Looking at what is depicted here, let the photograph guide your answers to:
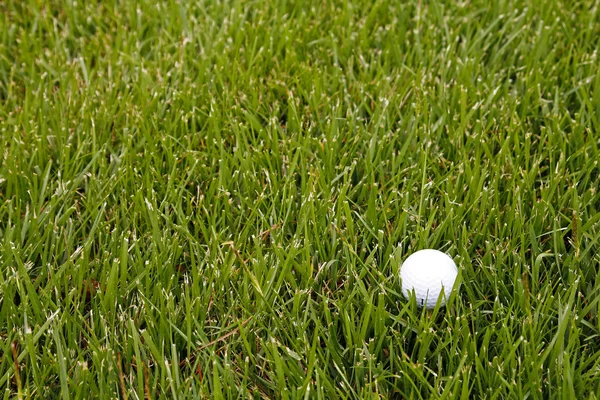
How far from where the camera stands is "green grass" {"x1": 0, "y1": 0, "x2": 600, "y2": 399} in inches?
91.1

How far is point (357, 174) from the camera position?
307 cm

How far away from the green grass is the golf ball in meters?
0.05

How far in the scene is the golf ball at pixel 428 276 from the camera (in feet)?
7.88

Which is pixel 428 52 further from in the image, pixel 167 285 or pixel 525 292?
pixel 167 285

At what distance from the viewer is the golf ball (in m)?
2.40

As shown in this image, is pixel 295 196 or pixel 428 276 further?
pixel 295 196

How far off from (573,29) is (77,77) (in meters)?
2.53

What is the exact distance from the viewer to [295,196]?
2930mm

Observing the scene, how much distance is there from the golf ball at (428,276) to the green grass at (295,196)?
0.18ft

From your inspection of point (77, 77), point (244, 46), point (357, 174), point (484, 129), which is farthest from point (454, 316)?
point (77, 77)

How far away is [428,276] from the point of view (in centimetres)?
241

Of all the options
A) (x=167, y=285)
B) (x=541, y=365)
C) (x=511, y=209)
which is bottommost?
(x=167, y=285)

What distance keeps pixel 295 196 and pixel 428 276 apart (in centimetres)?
73

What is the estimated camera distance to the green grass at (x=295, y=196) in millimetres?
2314
